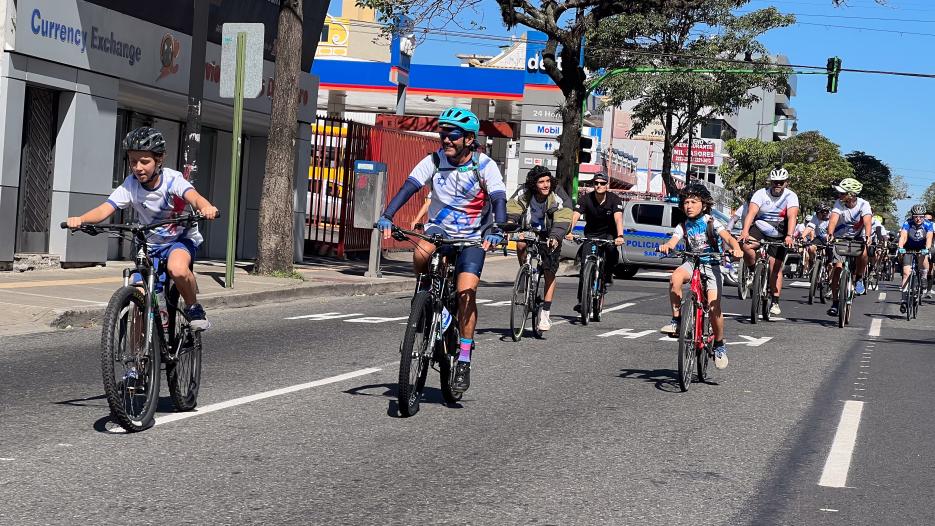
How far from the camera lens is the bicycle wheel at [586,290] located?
14.7m

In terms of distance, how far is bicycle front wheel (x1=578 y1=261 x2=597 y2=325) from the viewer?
14672 mm

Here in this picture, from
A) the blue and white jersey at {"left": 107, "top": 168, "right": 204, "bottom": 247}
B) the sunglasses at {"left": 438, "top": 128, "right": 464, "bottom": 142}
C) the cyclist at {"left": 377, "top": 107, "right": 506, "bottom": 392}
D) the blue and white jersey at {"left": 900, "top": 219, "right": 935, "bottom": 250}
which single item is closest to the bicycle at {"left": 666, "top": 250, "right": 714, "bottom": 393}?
the cyclist at {"left": 377, "top": 107, "right": 506, "bottom": 392}

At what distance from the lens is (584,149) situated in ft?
100

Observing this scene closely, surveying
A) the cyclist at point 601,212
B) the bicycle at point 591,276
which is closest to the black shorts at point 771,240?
the cyclist at point 601,212

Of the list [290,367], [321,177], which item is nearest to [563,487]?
[290,367]

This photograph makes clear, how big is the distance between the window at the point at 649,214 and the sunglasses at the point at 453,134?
64.1ft

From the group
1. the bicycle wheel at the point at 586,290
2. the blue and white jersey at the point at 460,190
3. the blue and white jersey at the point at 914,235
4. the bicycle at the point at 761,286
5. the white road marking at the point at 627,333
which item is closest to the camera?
the blue and white jersey at the point at 460,190

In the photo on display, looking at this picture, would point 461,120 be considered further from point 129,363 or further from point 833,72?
point 833,72

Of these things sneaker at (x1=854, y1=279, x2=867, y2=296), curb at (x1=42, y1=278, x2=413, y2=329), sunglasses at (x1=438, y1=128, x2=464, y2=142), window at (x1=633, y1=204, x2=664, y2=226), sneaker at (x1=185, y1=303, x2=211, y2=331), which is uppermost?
sunglasses at (x1=438, y1=128, x2=464, y2=142)

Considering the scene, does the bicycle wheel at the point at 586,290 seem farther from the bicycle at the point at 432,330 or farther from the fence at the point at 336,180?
the fence at the point at 336,180

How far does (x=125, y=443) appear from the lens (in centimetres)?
656

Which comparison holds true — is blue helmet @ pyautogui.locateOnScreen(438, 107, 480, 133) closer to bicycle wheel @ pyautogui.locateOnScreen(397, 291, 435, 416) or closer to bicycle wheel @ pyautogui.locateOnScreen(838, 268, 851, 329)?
bicycle wheel @ pyautogui.locateOnScreen(397, 291, 435, 416)

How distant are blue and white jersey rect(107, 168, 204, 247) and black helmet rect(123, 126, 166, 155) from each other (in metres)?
0.21

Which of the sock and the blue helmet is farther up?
the blue helmet
